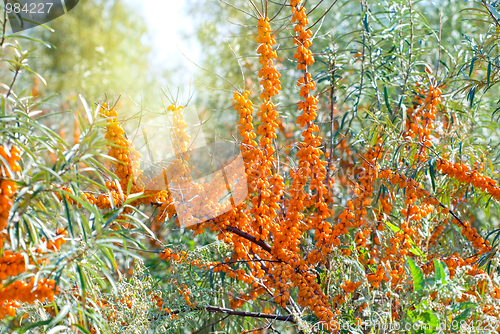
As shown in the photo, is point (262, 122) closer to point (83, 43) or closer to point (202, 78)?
point (202, 78)

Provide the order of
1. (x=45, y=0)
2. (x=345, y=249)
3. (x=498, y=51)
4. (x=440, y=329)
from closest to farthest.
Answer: (x=440, y=329)
(x=345, y=249)
(x=45, y=0)
(x=498, y=51)

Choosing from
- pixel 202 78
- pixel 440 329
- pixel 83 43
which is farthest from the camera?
pixel 83 43

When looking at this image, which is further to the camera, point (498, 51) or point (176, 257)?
point (498, 51)

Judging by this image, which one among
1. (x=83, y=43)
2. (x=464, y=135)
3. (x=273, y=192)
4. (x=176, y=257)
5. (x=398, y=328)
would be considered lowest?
(x=398, y=328)

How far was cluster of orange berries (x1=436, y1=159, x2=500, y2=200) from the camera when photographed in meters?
1.23

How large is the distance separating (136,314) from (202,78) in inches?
167

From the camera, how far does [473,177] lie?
1.25 m

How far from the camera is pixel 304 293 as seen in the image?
1144 mm

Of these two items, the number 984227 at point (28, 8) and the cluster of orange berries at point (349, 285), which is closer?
the number 984227 at point (28, 8)

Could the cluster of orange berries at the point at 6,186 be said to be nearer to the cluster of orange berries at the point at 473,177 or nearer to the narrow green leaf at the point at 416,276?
the narrow green leaf at the point at 416,276

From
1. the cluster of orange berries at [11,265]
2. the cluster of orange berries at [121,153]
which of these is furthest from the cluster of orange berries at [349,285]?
the cluster of orange berries at [11,265]

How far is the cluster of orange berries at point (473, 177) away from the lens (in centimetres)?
123

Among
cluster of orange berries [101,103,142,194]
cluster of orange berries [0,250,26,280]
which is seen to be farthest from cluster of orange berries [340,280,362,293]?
cluster of orange berries [0,250,26,280]

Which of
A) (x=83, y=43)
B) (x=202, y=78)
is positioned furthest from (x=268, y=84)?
(x=83, y=43)
